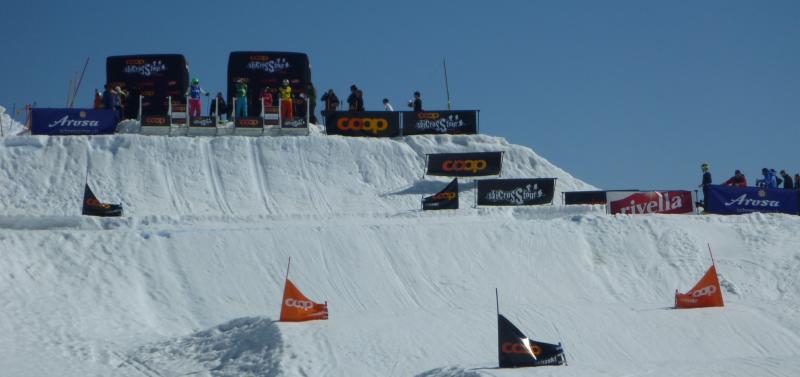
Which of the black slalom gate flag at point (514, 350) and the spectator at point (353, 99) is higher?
the spectator at point (353, 99)

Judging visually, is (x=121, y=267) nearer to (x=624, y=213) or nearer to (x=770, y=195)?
(x=624, y=213)

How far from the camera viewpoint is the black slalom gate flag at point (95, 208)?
2284 cm

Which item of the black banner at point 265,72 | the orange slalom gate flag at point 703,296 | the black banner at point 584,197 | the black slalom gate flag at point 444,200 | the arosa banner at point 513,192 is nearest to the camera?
the orange slalom gate flag at point 703,296

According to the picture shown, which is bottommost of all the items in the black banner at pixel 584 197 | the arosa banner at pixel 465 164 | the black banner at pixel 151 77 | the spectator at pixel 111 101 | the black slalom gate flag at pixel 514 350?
the black slalom gate flag at pixel 514 350

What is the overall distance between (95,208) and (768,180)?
653 inches

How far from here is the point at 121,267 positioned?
20.6 m

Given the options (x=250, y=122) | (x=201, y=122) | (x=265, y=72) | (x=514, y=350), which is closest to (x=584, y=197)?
(x=250, y=122)

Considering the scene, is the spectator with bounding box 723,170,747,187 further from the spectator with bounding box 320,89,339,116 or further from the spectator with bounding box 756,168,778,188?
the spectator with bounding box 320,89,339,116

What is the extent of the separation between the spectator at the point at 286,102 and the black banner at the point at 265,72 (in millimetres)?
390

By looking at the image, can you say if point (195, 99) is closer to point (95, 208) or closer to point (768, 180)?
point (95, 208)

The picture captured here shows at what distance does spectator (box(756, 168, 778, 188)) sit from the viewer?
28.7 m

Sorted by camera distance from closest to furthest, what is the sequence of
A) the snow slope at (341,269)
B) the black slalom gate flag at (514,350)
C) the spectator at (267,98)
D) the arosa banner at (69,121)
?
the black slalom gate flag at (514,350) < the snow slope at (341,269) < the arosa banner at (69,121) < the spectator at (267,98)

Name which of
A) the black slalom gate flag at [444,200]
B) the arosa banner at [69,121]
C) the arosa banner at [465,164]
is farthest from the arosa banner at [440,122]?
the arosa banner at [69,121]

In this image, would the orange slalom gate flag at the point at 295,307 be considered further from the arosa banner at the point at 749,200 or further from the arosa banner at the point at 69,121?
the arosa banner at the point at 749,200
